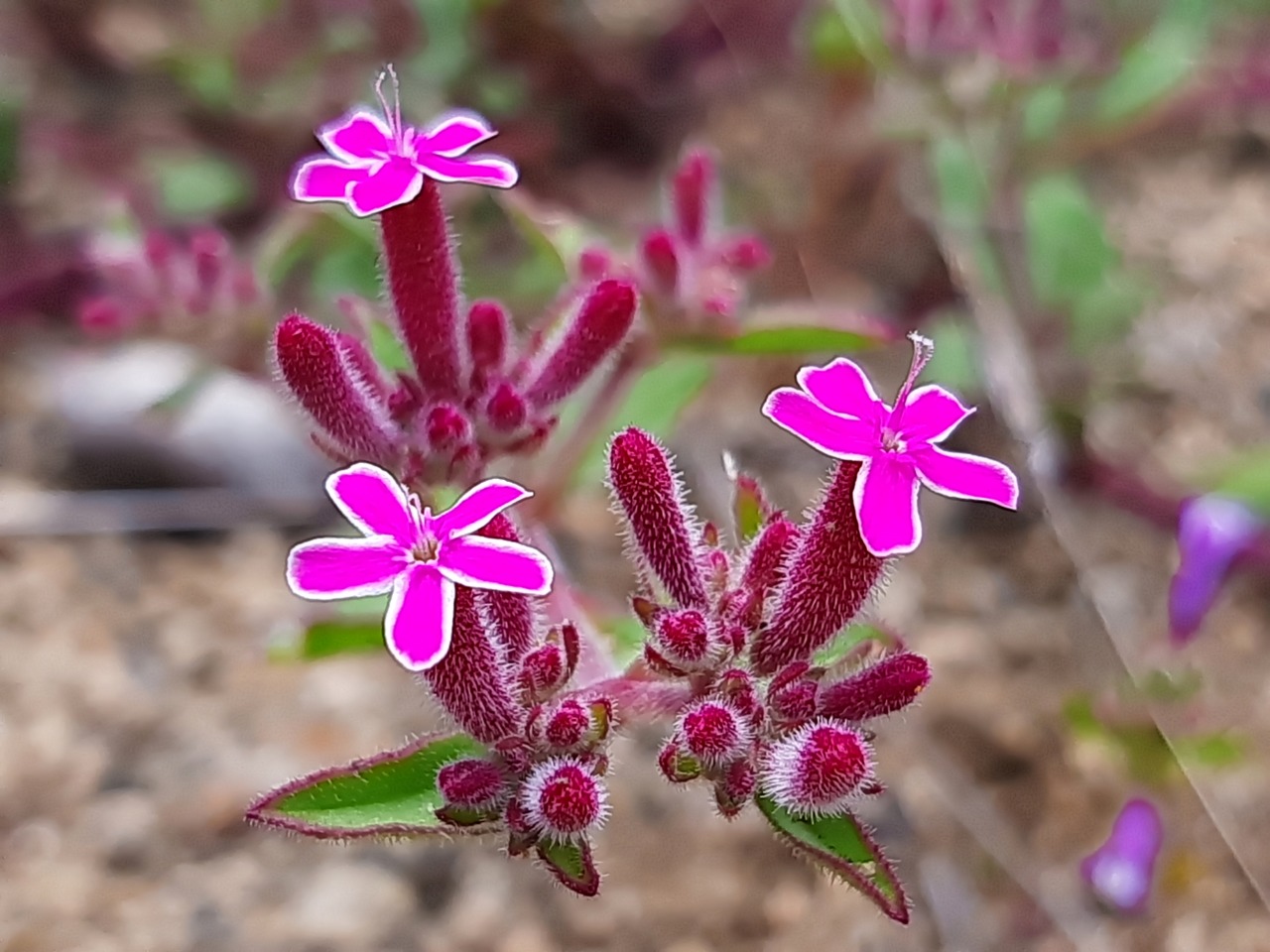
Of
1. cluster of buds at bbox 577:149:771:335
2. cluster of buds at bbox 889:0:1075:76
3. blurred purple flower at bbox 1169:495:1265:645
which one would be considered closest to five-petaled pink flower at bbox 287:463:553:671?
cluster of buds at bbox 577:149:771:335

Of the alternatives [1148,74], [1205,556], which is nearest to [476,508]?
[1205,556]

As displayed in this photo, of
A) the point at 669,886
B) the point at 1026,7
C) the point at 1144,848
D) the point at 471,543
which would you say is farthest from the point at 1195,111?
the point at 471,543

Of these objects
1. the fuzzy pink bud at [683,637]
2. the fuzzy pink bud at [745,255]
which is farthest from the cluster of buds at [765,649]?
the fuzzy pink bud at [745,255]

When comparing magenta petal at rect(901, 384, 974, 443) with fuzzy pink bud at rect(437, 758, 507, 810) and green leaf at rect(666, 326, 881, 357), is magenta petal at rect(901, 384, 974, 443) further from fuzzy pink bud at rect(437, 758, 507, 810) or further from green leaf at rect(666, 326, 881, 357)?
green leaf at rect(666, 326, 881, 357)

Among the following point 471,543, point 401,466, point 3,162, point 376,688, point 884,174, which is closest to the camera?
point 471,543

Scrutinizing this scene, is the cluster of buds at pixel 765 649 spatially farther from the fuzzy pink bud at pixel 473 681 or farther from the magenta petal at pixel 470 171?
the magenta petal at pixel 470 171

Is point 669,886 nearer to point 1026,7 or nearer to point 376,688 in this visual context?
point 376,688
